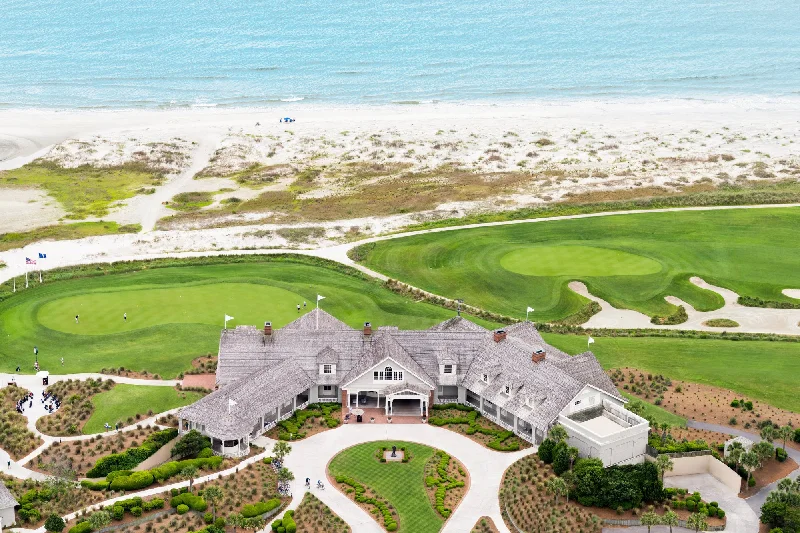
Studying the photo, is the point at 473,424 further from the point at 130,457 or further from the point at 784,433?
the point at 130,457

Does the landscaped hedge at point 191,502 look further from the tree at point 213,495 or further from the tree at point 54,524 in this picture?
the tree at point 54,524

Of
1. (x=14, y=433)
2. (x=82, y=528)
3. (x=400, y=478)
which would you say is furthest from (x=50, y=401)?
(x=400, y=478)

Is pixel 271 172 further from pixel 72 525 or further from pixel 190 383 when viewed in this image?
pixel 72 525

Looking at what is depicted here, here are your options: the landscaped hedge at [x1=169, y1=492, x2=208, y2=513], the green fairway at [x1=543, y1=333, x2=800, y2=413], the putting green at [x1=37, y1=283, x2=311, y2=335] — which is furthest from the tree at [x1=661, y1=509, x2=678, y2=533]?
the putting green at [x1=37, y1=283, x2=311, y2=335]

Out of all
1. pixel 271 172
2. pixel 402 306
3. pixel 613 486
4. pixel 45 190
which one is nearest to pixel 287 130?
pixel 271 172

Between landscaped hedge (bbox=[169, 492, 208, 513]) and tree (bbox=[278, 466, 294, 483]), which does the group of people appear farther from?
tree (bbox=[278, 466, 294, 483])

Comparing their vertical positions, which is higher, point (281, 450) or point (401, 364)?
point (401, 364)
